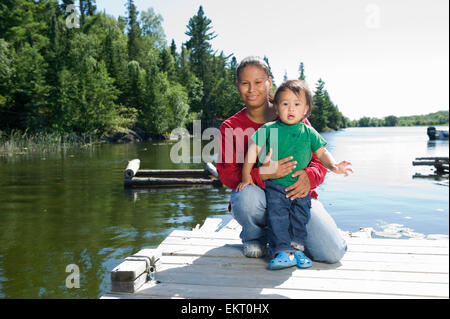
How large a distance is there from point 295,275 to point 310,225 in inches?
18.7

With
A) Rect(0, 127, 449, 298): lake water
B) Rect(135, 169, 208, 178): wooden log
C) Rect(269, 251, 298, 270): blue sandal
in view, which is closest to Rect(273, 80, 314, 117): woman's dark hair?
Rect(269, 251, 298, 270): blue sandal

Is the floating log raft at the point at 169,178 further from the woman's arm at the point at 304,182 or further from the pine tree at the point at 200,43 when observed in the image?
the pine tree at the point at 200,43

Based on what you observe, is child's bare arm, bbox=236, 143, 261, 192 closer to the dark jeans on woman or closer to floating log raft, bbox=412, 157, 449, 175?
the dark jeans on woman

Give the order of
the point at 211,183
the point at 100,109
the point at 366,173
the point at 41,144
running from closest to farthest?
the point at 211,183 < the point at 366,173 < the point at 41,144 < the point at 100,109

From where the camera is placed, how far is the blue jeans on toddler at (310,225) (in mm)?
3064

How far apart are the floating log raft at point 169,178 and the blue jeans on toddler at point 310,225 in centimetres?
998

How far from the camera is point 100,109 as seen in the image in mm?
40875

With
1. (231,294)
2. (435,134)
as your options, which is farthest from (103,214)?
(435,134)

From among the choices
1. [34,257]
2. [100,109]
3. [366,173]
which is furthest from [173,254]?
[100,109]

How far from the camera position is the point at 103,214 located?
30.3 ft

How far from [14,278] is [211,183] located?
8311 millimetres

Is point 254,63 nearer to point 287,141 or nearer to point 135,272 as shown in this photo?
point 287,141

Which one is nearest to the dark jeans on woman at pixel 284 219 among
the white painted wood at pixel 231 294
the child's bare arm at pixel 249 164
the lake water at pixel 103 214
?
the child's bare arm at pixel 249 164
